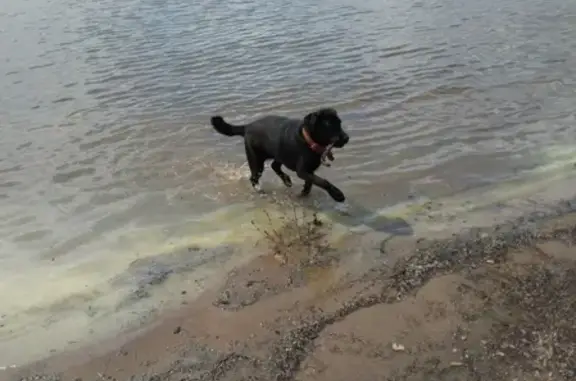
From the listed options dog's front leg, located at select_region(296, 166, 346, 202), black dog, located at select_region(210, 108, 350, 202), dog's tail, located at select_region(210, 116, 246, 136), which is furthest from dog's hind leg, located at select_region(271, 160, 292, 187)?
dog's front leg, located at select_region(296, 166, 346, 202)

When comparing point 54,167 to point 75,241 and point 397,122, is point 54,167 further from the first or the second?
point 397,122

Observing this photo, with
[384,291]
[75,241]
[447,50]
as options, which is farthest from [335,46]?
[384,291]

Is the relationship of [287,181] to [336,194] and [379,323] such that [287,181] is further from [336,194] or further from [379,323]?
[379,323]

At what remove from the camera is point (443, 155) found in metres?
7.12

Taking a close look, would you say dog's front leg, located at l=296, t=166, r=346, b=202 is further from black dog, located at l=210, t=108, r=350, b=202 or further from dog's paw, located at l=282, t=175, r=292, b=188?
dog's paw, located at l=282, t=175, r=292, b=188

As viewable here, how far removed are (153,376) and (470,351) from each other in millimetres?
1896

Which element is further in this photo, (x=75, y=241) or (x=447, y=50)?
(x=447, y=50)

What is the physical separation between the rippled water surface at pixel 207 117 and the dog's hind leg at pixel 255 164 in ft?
0.43

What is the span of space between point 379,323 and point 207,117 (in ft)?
17.8

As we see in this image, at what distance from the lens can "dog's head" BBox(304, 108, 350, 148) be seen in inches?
226

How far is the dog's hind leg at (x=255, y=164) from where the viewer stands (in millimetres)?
6666

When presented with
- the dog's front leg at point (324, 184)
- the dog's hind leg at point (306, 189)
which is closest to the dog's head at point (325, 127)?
the dog's front leg at point (324, 184)

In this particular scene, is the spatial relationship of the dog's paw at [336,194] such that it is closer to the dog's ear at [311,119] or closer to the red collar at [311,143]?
the red collar at [311,143]

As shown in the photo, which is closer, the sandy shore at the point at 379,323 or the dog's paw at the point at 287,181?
the sandy shore at the point at 379,323
